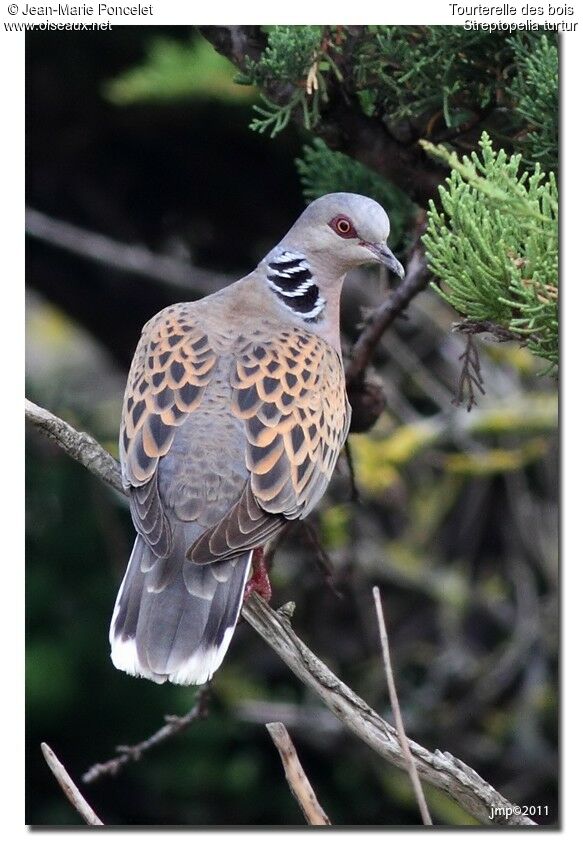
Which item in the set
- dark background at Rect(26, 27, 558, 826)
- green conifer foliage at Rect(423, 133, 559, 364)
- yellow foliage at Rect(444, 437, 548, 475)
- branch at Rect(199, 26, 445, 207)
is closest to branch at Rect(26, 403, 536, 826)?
dark background at Rect(26, 27, 558, 826)

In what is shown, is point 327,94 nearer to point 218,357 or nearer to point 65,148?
point 218,357

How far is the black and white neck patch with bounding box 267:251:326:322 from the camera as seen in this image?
9.79 ft

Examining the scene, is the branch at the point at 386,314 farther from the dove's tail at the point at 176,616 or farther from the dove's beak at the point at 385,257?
the dove's tail at the point at 176,616

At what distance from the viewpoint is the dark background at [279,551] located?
346cm

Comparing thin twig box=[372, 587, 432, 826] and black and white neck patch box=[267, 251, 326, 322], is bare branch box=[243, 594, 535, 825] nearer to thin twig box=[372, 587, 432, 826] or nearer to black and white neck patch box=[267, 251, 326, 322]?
thin twig box=[372, 587, 432, 826]

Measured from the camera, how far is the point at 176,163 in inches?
150

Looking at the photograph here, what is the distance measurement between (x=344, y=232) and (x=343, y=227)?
0.04 ft

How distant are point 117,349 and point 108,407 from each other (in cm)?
21

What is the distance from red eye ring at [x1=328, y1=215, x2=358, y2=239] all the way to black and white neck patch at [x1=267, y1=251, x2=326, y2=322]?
0.12 m

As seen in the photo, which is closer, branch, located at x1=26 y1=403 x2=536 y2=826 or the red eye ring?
branch, located at x1=26 y1=403 x2=536 y2=826

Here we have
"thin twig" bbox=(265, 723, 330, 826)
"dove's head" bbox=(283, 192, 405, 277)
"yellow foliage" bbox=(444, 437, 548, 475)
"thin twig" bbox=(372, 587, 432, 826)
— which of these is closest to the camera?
"thin twig" bbox=(372, 587, 432, 826)

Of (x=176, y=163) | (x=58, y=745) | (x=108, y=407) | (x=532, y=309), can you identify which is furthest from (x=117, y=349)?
(x=532, y=309)

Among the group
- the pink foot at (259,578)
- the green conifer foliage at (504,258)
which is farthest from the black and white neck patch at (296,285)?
the green conifer foliage at (504,258)

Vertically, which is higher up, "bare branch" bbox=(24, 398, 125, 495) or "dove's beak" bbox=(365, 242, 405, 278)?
"dove's beak" bbox=(365, 242, 405, 278)
